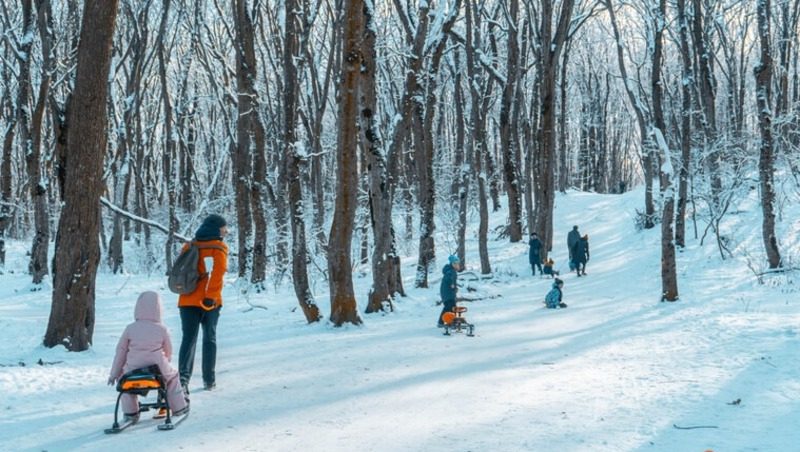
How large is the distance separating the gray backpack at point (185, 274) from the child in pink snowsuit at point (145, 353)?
0.68m

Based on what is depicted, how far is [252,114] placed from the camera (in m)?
16.5

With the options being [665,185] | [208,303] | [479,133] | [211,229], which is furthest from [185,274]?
[479,133]

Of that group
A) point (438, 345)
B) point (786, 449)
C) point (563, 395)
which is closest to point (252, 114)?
point (438, 345)

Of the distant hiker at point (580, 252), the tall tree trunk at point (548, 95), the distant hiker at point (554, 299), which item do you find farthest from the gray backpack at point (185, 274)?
the distant hiker at point (580, 252)

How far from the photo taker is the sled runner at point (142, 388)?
16.4 ft

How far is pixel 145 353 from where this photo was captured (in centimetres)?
521

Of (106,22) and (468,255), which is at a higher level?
(106,22)

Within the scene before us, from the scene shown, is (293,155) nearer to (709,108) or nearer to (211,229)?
(211,229)

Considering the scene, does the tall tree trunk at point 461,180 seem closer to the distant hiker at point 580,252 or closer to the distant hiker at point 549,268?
the distant hiker at point 549,268

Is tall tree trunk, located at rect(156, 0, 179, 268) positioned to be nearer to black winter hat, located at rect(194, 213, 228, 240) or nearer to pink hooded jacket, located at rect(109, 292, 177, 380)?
black winter hat, located at rect(194, 213, 228, 240)

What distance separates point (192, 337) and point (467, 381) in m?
2.87

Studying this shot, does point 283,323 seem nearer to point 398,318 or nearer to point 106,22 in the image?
point 398,318

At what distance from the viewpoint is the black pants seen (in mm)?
6145

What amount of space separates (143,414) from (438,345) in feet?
15.3
